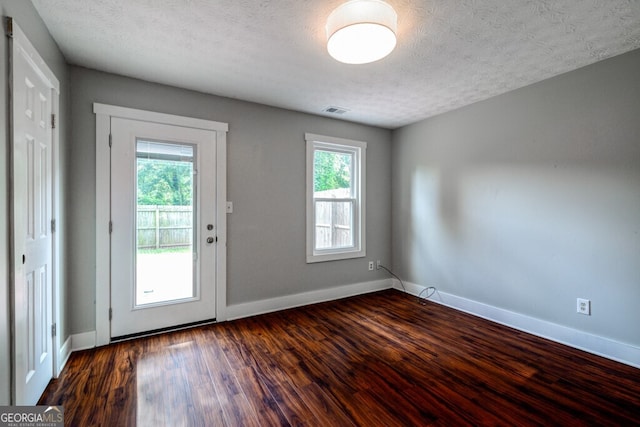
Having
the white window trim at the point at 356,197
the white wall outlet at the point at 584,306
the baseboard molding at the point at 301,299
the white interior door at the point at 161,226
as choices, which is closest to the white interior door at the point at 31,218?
the white interior door at the point at 161,226

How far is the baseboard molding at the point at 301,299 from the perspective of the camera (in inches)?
130

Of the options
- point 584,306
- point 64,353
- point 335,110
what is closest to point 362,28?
point 335,110

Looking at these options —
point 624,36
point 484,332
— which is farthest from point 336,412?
point 624,36

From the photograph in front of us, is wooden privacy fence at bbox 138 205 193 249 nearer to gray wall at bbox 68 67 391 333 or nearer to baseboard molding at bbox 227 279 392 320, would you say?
gray wall at bbox 68 67 391 333

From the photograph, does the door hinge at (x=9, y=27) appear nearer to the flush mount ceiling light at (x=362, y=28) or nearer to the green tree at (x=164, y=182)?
the green tree at (x=164, y=182)

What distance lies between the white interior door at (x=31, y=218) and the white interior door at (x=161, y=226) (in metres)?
0.61

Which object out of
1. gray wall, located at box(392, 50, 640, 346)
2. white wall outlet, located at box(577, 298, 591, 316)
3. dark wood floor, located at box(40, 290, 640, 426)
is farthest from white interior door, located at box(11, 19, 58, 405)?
white wall outlet, located at box(577, 298, 591, 316)

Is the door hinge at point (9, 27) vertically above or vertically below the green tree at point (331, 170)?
above

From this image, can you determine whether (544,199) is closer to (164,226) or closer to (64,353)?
(164,226)

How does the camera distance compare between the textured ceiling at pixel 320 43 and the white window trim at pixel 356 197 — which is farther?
the white window trim at pixel 356 197

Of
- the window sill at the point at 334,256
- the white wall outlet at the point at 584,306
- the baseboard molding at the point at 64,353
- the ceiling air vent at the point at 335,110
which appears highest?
the ceiling air vent at the point at 335,110

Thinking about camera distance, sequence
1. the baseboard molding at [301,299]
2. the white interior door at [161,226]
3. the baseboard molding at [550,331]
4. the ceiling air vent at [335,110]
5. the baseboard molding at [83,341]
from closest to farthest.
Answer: the baseboard molding at [550,331] → the baseboard molding at [83,341] → the white interior door at [161,226] → the baseboard molding at [301,299] → the ceiling air vent at [335,110]

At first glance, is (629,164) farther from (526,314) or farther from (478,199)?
(526,314)

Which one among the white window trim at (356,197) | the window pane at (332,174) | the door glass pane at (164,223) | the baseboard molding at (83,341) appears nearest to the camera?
the baseboard molding at (83,341)
